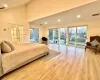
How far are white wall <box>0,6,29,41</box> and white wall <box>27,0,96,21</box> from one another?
1.70 feet

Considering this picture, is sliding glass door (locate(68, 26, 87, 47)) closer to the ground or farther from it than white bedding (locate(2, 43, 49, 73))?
farther from it

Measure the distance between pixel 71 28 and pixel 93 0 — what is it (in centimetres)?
445

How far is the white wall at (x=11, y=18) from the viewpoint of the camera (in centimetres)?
477

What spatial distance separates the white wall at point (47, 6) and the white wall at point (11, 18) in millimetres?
517

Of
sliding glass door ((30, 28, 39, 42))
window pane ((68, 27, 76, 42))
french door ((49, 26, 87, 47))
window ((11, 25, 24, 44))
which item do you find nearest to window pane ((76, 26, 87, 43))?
french door ((49, 26, 87, 47))

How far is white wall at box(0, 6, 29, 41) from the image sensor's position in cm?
477

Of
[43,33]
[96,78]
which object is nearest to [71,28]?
[43,33]

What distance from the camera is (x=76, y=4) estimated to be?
128 inches

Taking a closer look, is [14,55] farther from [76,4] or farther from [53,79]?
[76,4]

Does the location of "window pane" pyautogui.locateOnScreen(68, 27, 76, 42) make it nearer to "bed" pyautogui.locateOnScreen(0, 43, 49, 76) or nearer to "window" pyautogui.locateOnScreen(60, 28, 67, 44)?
"window" pyautogui.locateOnScreen(60, 28, 67, 44)

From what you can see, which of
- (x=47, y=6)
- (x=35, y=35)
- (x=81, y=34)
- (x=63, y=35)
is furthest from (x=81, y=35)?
(x=35, y=35)

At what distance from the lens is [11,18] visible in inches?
208

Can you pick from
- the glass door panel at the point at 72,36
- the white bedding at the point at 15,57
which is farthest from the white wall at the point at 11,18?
the glass door panel at the point at 72,36

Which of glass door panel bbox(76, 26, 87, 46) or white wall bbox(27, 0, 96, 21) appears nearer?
white wall bbox(27, 0, 96, 21)
